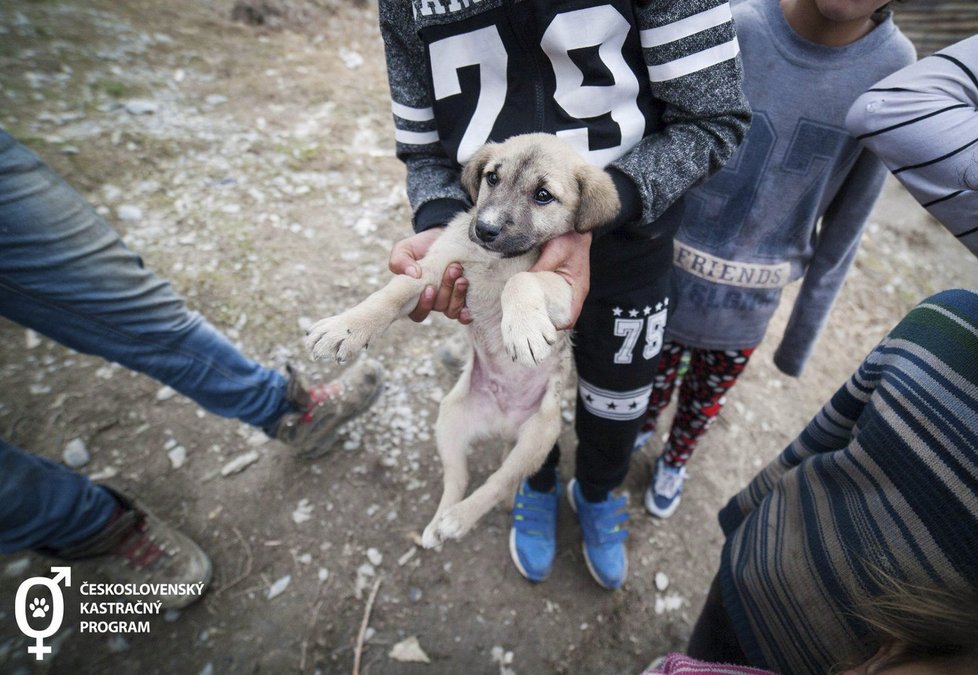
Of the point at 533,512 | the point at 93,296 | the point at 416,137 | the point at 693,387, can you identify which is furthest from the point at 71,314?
the point at 693,387

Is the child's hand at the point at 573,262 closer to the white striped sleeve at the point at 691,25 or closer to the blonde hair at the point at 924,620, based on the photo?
→ the white striped sleeve at the point at 691,25

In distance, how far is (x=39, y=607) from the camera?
6.57 feet

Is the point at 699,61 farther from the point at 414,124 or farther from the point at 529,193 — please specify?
the point at 414,124

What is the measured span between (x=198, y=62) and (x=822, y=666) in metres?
7.13

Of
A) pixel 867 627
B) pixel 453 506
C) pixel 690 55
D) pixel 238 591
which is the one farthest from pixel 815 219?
pixel 238 591

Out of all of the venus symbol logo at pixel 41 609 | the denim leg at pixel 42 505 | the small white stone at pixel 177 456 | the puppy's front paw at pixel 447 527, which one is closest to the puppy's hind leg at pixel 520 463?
the puppy's front paw at pixel 447 527

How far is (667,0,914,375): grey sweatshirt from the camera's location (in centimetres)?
153

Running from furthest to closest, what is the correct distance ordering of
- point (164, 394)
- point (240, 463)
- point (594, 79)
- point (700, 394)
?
1. point (164, 394)
2. point (240, 463)
3. point (700, 394)
4. point (594, 79)

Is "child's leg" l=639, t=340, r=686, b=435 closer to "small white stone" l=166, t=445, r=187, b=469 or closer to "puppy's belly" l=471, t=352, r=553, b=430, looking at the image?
"puppy's belly" l=471, t=352, r=553, b=430

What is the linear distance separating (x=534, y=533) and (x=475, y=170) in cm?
181

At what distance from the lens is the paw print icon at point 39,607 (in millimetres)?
1991

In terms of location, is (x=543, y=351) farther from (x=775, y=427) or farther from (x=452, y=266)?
(x=775, y=427)

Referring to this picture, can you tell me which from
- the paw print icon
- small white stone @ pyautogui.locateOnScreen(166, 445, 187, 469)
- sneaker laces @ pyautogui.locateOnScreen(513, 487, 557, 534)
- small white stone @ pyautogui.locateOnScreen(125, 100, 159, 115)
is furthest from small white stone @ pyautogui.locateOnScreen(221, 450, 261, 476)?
small white stone @ pyautogui.locateOnScreen(125, 100, 159, 115)

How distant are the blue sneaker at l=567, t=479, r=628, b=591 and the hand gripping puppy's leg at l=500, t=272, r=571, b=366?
132cm
